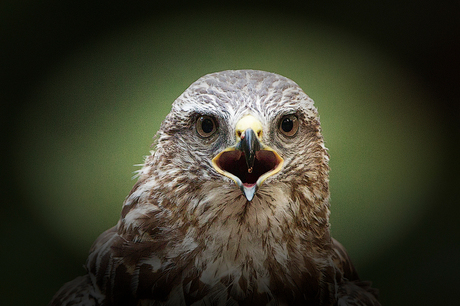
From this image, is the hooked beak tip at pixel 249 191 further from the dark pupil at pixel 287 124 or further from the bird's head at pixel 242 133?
the dark pupil at pixel 287 124

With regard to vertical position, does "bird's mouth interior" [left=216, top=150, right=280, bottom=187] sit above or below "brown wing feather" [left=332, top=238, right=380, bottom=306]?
above

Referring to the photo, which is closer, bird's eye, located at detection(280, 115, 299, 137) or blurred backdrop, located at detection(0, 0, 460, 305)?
bird's eye, located at detection(280, 115, 299, 137)

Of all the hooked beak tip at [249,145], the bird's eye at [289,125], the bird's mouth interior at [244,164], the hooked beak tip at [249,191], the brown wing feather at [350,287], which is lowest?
the brown wing feather at [350,287]

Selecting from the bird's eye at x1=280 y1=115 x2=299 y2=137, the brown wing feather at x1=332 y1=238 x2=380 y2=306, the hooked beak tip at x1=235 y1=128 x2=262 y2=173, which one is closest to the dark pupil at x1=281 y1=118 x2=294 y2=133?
the bird's eye at x1=280 y1=115 x2=299 y2=137

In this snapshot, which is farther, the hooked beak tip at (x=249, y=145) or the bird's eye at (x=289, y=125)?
the bird's eye at (x=289, y=125)

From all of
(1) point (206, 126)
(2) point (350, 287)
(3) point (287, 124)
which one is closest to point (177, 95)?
(1) point (206, 126)

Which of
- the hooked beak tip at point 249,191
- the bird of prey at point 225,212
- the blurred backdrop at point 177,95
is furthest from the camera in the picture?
the blurred backdrop at point 177,95

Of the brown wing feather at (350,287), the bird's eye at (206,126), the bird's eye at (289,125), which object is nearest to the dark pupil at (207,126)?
the bird's eye at (206,126)

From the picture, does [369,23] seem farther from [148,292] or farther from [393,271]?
[148,292]

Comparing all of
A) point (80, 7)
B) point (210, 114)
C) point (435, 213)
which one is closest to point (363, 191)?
point (435, 213)

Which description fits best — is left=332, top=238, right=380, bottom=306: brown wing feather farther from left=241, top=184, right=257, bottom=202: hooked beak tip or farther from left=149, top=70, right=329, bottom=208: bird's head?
left=241, top=184, right=257, bottom=202: hooked beak tip
